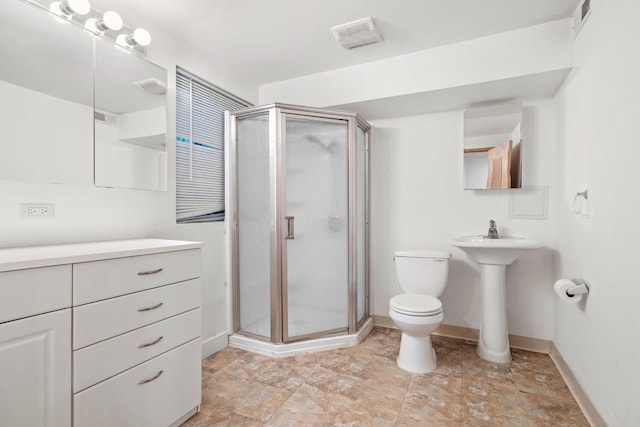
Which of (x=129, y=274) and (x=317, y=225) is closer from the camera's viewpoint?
(x=129, y=274)

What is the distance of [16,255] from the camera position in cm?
115

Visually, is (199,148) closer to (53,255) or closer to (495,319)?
(53,255)

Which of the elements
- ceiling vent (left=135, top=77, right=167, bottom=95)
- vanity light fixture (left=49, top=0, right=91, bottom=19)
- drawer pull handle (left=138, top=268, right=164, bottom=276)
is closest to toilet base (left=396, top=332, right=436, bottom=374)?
drawer pull handle (left=138, top=268, right=164, bottom=276)

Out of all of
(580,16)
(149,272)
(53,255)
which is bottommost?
(149,272)

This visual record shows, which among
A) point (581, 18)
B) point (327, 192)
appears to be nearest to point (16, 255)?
point (327, 192)

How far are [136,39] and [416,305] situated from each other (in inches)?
97.1

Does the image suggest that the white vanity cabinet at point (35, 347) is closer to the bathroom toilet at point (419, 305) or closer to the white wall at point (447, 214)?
the bathroom toilet at point (419, 305)

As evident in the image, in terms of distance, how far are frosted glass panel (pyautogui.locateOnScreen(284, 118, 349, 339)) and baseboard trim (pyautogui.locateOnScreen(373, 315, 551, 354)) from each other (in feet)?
1.90

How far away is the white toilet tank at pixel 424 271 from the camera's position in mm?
2488

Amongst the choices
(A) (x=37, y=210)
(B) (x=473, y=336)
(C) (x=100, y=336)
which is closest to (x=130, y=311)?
(C) (x=100, y=336)

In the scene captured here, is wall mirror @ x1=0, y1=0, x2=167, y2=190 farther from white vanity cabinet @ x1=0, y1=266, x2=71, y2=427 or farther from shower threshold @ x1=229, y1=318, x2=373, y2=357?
shower threshold @ x1=229, y1=318, x2=373, y2=357

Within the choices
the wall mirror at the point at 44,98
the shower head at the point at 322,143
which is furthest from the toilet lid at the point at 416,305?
the wall mirror at the point at 44,98

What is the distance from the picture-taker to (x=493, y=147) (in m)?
2.54

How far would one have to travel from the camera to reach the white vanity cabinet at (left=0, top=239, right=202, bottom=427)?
3.38 ft
